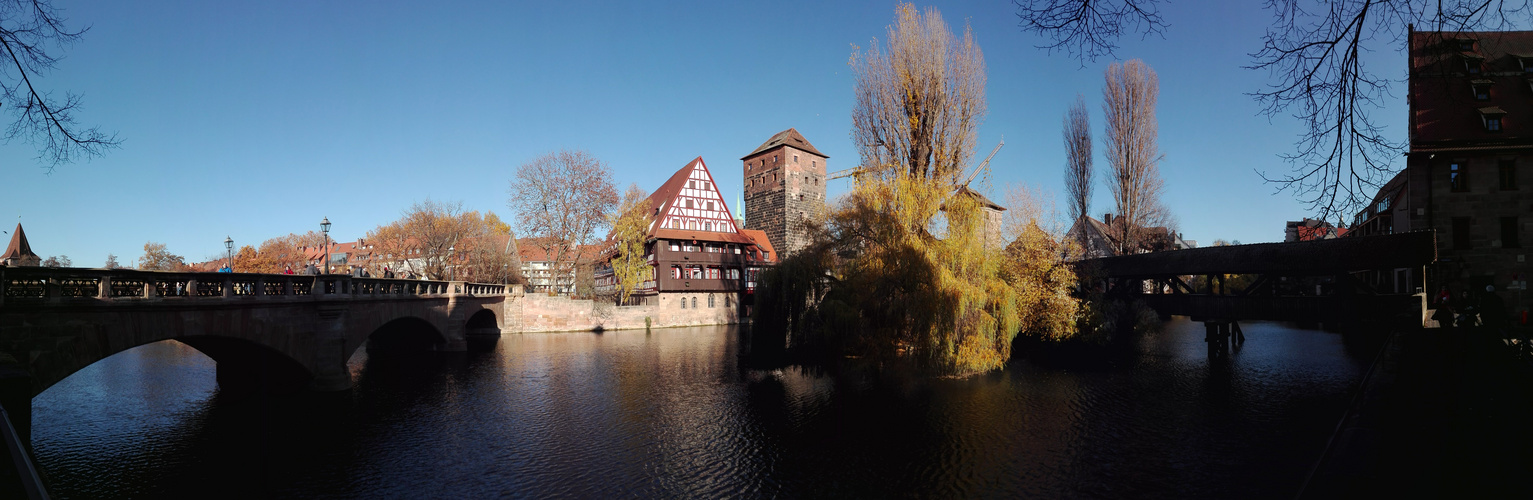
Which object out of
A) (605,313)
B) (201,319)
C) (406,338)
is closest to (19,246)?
(406,338)

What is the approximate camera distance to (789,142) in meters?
59.0

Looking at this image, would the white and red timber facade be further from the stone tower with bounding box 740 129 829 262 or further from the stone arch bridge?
the stone arch bridge

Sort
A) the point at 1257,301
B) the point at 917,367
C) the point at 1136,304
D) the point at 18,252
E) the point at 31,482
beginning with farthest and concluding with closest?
the point at 18,252
the point at 1136,304
the point at 1257,301
the point at 917,367
the point at 31,482

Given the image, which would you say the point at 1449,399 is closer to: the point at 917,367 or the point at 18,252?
the point at 917,367

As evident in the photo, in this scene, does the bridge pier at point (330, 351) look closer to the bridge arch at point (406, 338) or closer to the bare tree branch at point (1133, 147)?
the bridge arch at point (406, 338)

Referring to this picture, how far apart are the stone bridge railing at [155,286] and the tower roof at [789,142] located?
41.7m

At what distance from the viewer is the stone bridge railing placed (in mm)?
10320

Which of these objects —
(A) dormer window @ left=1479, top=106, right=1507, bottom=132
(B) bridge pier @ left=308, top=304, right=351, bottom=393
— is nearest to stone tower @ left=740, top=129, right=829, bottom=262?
(A) dormer window @ left=1479, top=106, right=1507, bottom=132

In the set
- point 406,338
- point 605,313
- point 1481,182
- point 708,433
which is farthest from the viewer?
point 605,313

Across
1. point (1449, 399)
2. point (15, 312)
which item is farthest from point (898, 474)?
point (15, 312)

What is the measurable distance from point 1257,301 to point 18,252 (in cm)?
6965

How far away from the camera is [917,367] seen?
17.8 m

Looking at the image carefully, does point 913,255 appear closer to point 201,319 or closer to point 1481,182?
point 201,319

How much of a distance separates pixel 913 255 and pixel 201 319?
16.1 m
